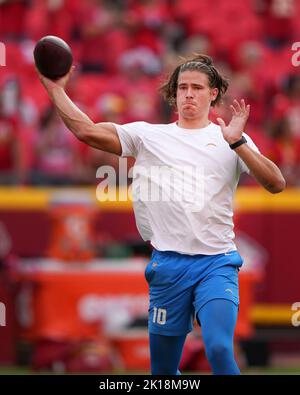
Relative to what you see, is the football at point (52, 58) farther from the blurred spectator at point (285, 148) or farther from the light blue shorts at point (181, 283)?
the blurred spectator at point (285, 148)

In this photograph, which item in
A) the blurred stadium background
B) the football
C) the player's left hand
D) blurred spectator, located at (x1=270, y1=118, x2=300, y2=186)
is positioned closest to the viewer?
the player's left hand

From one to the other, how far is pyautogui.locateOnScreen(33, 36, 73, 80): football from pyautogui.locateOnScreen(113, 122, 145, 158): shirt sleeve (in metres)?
0.45

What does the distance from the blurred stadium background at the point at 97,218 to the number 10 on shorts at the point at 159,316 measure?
389 cm

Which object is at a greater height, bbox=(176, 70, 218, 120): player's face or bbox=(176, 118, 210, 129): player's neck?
bbox=(176, 70, 218, 120): player's face

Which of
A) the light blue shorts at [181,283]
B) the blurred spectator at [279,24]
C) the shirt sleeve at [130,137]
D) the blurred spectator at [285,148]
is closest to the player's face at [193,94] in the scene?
the shirt sleeve at [130,137]

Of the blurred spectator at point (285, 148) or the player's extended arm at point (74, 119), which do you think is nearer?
the player's extended arm at point (74, 119)

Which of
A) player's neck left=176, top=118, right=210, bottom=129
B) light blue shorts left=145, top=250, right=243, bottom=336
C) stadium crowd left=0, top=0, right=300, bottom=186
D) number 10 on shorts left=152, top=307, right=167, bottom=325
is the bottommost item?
number 10 on shorts left=152, top=307, right=167, bottom=325

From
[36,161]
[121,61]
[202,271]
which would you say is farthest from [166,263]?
[121,61]

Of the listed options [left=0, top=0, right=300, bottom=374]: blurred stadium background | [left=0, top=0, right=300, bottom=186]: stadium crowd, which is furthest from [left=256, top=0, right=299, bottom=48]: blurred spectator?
[left=0, top=0, right=300, bottom=374]: blurred stadium background

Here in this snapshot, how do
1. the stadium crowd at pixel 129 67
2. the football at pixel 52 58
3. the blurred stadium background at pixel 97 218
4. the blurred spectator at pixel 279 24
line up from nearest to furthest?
1. the football at pixel 52 58
2. the blurred stadium background at pixel 97 218
3. the stadium crowd at pixel 129 67
4. the blurred spectator at pixel 279 24

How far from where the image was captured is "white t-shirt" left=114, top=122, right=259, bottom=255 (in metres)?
Result: 6.40

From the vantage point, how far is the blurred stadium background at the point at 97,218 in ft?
35.6

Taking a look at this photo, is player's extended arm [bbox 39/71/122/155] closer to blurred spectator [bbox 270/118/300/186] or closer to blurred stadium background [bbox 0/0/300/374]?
blurred stadium background [bbox 0/0/300/374]
